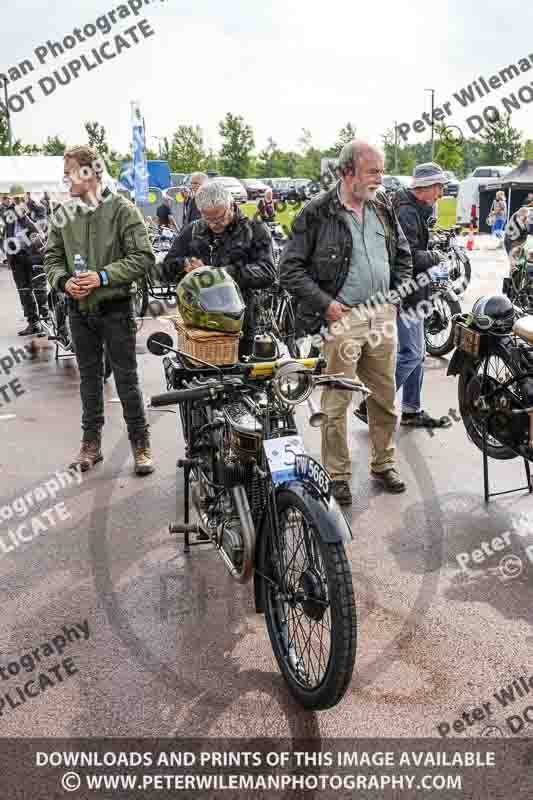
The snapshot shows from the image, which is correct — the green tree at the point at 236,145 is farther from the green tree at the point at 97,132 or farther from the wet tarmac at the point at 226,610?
the wet tarmac at the point at 226,610

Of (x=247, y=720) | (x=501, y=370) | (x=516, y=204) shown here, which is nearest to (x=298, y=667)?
(x=247, y=720)

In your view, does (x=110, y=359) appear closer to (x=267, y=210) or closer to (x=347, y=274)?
(x=347, y=274)

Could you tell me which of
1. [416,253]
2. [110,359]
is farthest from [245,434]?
[416,253]

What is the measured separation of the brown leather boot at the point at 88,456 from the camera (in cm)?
547

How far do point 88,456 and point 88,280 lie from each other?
1321 mm

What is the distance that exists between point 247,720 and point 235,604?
0.86 meters

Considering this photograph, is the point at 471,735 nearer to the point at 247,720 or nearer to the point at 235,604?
the point at 247,720

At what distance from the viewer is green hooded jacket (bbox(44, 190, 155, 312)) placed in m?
5.05


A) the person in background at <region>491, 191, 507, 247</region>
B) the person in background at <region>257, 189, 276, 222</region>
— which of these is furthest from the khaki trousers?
the person in background at <region>491, 191, 507, 247</region>

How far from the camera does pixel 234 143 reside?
58.2 m

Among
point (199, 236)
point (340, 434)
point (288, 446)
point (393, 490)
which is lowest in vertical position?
point (393, 490)

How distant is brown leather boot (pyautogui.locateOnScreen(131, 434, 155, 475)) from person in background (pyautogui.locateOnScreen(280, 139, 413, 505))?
4.22 feet

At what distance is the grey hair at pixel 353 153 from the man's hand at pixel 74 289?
177cm

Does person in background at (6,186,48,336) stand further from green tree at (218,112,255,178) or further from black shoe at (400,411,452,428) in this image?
green tree at (218,112,255,178)
